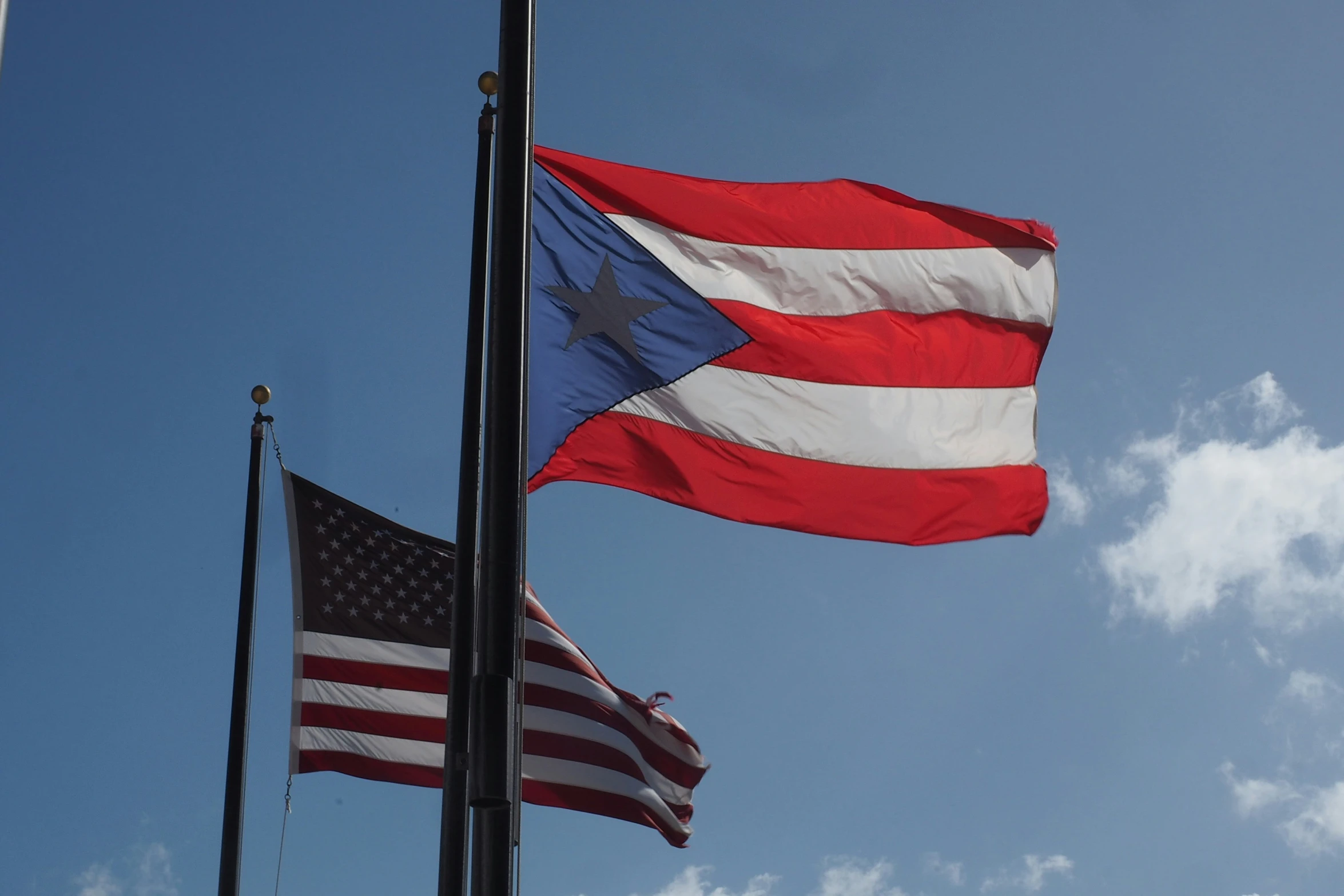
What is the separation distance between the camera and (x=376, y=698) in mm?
13781

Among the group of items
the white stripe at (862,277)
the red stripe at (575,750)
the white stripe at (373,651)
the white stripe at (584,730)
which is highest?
the white stripe at (862,277)

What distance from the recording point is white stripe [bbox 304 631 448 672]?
13.6 metres

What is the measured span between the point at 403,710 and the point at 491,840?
838 centimetres

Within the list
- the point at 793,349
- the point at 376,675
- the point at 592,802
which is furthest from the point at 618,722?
the point at 793,349

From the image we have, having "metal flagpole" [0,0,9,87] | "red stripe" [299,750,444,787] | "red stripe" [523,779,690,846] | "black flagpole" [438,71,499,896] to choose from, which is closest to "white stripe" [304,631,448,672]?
"red stripe" [299,750,444,787]

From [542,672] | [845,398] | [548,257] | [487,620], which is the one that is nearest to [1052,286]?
[845,398]

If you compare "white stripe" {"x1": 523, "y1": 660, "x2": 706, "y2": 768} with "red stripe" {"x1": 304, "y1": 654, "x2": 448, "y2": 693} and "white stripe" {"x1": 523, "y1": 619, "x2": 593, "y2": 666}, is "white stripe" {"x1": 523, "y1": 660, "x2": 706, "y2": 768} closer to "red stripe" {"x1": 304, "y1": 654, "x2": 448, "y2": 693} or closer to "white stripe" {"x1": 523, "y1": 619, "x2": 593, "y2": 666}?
"white stripe" {"x1": 523, "y1": 619, "x2": 593, "y2": 666}

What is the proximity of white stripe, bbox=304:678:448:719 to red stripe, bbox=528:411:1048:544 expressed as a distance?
4.13 meters

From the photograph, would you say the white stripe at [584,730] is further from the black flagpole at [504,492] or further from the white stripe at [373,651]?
the black flagpole at [504,492]

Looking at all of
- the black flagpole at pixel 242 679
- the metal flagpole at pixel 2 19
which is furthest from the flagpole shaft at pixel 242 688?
the metal flagpole at pixel 2 19

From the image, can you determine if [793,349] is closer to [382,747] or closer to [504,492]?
[382,747]

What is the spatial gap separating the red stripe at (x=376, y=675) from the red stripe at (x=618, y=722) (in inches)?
34.7

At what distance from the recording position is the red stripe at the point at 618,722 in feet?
48.9

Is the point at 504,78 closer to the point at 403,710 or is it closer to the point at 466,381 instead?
the point at 466,381
